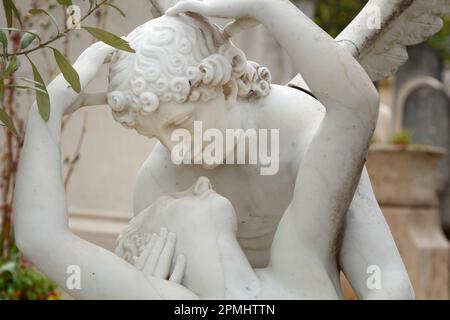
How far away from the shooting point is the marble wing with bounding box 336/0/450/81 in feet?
8.46

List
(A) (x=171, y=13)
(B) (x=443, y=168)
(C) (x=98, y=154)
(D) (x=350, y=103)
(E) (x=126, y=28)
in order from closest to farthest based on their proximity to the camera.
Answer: (D) (x=350, y=103) → (A) (x=171, y=13) → (E) (x=126, y=28) → (C) (x=98, y=154) → (B) (x=443, y=168)

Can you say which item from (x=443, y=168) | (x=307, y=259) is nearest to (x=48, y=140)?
(x=307, y=259)

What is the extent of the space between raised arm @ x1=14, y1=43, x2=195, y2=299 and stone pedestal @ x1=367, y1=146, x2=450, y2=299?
16.1 ft

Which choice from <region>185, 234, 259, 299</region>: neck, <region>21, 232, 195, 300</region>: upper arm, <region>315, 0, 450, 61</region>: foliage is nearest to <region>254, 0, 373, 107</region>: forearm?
<region>185, 234, 259, 299</region>: neck

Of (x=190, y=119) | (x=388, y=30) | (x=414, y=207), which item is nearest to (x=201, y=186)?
(x=190, y=119)

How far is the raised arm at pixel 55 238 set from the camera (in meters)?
2.16

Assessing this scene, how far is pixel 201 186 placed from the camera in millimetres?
2314

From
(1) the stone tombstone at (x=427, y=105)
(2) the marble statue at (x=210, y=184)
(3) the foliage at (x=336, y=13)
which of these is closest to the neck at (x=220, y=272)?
(2) the marble statue at (x=210, y=184)

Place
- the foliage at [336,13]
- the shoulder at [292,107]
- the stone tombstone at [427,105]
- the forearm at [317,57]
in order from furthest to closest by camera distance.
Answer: the foliage at [336,13]
the stone tombstone at [427,105]
the shoulder at [292,107]
the forearm at [317,57]

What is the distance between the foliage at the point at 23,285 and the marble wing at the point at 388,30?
1856 millimetres

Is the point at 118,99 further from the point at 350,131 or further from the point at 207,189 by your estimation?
the point at 350,131

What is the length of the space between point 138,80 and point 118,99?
68 mm

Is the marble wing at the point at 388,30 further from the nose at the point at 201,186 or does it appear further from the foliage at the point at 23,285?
the foliage at the point at 23,285
